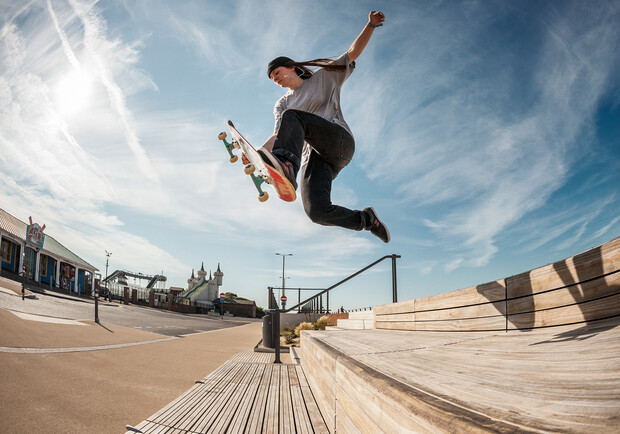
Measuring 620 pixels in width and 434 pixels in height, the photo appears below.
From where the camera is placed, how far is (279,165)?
206 cm

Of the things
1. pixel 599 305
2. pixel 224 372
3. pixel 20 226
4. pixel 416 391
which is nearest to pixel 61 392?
pixel 224 372

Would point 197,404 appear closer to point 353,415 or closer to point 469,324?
point 353,415

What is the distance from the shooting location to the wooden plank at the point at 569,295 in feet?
4.14

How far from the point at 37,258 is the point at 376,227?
40.6 meters

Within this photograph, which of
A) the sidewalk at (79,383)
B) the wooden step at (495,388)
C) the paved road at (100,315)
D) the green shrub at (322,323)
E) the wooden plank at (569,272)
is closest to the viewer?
the wooden step at (495,388)

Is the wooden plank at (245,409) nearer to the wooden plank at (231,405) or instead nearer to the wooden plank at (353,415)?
the wooden plank at (231,405)

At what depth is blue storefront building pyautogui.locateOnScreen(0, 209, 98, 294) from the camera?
27453 mm

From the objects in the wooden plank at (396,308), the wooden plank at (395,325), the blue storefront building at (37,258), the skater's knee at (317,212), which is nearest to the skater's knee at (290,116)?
the skater's knee at (317,212)

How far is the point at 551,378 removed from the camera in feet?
2.47

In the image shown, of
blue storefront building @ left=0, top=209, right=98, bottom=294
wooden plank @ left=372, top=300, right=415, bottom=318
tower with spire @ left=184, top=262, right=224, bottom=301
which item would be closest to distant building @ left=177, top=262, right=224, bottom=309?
tower with spire @ left=184, top=262, right=224, bottom=301

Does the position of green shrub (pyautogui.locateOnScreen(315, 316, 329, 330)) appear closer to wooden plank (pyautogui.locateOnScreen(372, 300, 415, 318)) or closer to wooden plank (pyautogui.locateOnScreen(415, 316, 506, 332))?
wooden plank (pyautogui.locateOnScreen(372, 300, 415, 318))

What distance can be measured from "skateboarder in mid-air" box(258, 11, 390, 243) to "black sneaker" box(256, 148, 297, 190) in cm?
28

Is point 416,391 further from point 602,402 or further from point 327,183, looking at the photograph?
point 327,183

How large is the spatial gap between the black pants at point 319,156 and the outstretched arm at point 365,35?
0.73 meters
